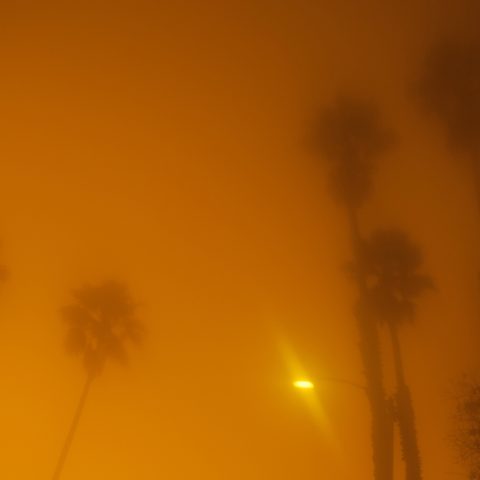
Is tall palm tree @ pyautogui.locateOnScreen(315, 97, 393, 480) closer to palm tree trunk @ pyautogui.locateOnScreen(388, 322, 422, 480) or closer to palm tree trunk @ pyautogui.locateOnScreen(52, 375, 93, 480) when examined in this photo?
palm tree trunk @ pyautogui.locateOnScreen(388, 322, 422, 480)

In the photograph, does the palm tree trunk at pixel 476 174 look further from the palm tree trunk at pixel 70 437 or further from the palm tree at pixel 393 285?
the palm tree trunk at pixel 70 437

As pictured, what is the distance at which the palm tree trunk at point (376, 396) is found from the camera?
17359 millimetres

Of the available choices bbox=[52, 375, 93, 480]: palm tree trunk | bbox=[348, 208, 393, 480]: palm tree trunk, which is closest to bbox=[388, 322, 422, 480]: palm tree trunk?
bbox=[348, 208, 393, 480]: palm tree trunk

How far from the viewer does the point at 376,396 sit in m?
17.8

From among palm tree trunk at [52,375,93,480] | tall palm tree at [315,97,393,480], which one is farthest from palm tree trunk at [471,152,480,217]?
palm tree trunk at [52,375,93,480]

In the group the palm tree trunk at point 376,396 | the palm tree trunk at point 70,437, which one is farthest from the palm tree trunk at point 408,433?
the palm tree trunk at point 70,437

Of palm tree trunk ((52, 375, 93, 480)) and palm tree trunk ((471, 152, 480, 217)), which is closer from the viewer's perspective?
palm tree trunk ((471, 152, 480, 217))

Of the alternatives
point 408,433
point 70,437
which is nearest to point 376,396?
point 408,433

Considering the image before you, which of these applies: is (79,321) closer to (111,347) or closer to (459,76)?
(111,347)

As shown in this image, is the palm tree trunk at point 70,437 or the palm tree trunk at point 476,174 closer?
the palm tree trunk at point 476,174

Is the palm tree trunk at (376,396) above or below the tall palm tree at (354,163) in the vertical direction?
below

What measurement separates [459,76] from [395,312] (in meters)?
8.38

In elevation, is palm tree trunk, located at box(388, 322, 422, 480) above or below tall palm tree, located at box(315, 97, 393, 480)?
below

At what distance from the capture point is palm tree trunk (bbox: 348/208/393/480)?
17.4m
